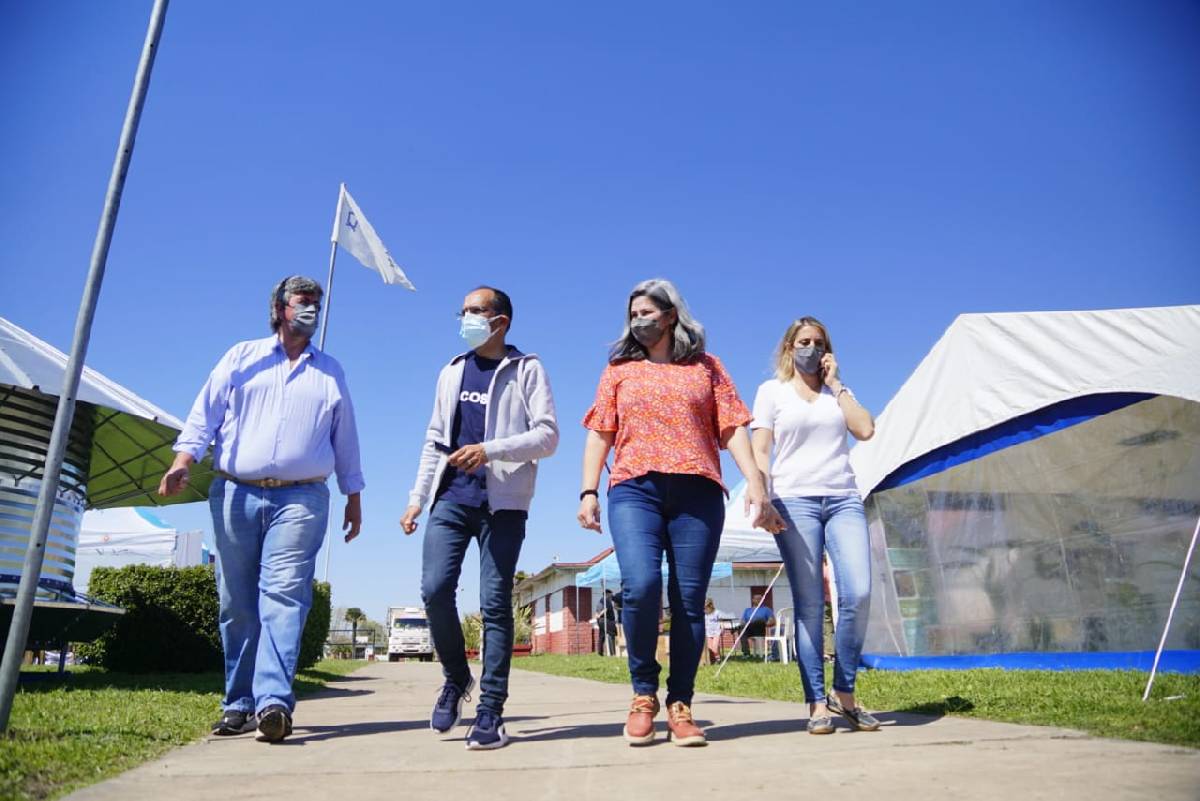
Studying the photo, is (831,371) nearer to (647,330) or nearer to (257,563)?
(647,330)

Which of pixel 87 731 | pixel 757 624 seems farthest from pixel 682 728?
pixel 757 624

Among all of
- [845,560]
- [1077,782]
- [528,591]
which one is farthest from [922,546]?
[528,591]

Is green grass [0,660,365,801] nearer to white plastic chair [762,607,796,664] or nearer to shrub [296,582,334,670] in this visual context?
shrub [296,582,334,670]

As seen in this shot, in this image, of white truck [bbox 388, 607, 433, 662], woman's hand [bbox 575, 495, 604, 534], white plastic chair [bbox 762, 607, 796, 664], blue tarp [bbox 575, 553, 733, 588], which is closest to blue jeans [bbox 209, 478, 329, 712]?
woman's hand [bbox 575, 495, 604, 534]

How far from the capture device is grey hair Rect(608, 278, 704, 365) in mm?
3691

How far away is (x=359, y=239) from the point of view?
1410cm

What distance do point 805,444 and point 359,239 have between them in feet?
37.7

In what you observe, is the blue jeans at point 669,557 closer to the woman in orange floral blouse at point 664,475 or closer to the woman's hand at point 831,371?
the woman in orange floral blouse at point 664,475

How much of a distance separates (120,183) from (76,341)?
2.07ft

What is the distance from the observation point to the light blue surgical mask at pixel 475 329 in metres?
3.81

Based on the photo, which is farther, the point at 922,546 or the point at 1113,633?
the point at 922,546

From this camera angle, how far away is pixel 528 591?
1618 inches

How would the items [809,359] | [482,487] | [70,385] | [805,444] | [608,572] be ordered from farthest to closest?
1. [608,572]
2. [809,359]
3. [805,444]
4. [482,487]
5. [70,385]

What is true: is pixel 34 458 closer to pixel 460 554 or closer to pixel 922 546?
pixel 460 554
